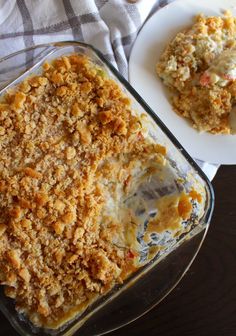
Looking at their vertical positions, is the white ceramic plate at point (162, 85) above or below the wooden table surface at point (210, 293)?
above

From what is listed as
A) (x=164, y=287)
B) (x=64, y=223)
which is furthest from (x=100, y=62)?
(x=164, y=287)

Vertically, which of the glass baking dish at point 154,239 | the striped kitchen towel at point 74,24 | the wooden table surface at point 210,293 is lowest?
the wooden table surface at point 210,293

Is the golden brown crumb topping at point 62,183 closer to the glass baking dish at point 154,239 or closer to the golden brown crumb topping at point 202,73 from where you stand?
the glass baking dish at point 154,239

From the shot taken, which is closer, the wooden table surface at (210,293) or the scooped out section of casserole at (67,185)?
the scooped out section of casserole at (67,185)

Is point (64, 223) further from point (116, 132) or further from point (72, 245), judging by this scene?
point (116, 132)

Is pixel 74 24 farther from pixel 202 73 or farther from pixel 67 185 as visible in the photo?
pixel 67 185

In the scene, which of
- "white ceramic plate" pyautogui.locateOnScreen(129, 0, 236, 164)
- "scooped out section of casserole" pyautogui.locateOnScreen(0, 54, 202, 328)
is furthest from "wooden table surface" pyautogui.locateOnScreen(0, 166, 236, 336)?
"scooped out section of casserole" pyautogui.locateOnScreen(0, 54, 202, 328)

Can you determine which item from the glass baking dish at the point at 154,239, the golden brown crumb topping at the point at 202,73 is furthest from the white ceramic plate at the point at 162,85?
the glass baking dish at the point at 154,239
